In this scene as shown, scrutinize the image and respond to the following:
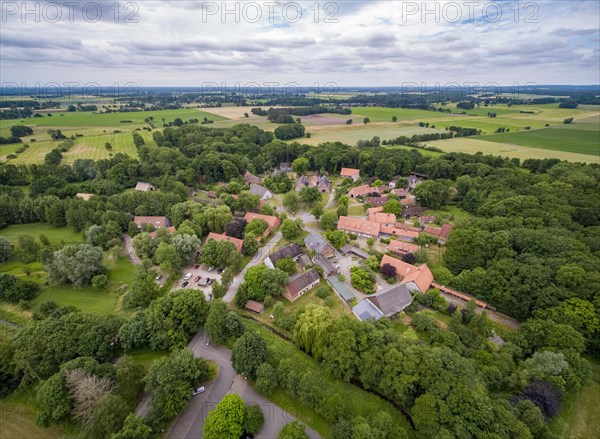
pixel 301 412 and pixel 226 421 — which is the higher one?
pixel 226 421

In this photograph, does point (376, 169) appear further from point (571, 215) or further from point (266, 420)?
point (266, 420)

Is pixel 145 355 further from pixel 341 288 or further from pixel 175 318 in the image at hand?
pixel 341 288

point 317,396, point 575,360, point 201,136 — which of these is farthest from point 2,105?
point 575,360

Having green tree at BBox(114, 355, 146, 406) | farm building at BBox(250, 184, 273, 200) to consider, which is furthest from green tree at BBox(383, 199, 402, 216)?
green tree at BBox(114, 355, 146, 406)

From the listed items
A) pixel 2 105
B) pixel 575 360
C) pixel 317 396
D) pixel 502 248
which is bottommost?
pixel 317 396

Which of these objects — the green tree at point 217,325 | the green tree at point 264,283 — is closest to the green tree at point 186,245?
the green tree at point 264,283

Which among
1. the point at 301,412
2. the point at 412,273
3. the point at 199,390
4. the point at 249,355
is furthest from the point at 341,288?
the point at 199,390
